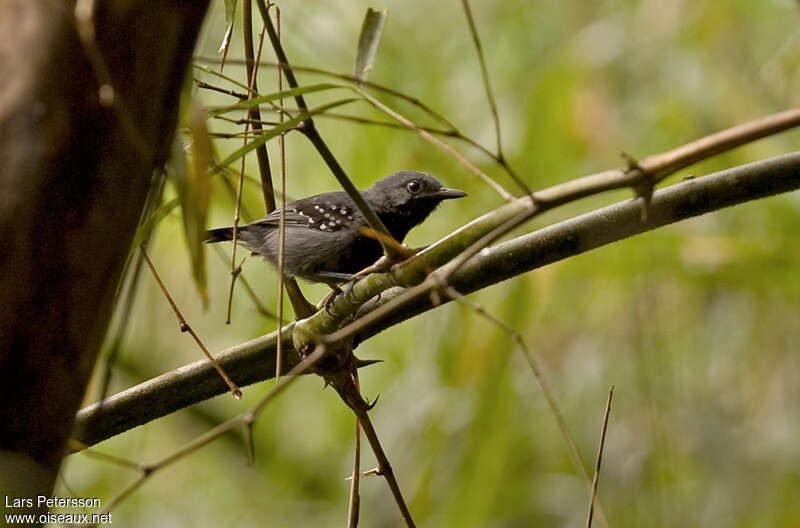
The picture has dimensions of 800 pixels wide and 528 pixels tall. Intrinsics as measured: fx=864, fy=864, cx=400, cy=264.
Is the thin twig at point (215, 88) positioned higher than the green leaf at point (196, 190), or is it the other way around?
the thin twig at point (215, 88)

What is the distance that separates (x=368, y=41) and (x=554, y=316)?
3140mm

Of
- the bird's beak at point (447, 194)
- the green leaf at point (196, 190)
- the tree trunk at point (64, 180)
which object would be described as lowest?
the tree trunk at point (64, 180)

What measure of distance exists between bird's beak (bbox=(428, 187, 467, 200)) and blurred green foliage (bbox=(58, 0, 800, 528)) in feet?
0.32

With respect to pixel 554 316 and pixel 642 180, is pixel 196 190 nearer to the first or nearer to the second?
pixel 642 180

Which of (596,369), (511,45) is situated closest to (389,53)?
(511,45)

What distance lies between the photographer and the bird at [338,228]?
390 cm

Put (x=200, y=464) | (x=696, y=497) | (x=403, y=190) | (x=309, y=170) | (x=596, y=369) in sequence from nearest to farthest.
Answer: (x=403, y=190)
(x=696, y=497)
(x=596, y=369)
(x=309, y=170)
(x=200, y=464)

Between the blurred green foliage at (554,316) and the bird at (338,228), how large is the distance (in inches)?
5.9

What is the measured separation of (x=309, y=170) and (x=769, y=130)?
13.7 feet

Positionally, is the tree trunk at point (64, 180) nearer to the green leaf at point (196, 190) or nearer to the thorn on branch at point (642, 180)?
the green leaf at point (196, 190)

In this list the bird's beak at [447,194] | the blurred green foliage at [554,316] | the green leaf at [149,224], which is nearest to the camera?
the green leaf at [149,224]

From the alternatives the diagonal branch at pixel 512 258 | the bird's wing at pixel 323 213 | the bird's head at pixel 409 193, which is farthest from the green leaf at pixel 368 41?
the bird's head at pixel 409 193

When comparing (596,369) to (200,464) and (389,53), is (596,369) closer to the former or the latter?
(389,53)

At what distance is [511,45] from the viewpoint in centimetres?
514
